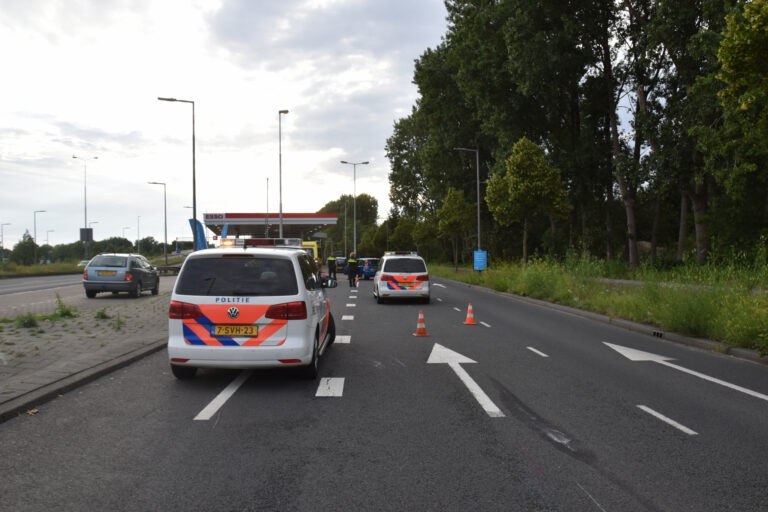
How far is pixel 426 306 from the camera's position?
1766cm

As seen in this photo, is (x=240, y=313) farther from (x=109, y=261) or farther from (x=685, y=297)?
(x=109, y=261)

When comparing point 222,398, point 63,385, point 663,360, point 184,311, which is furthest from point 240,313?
point 663,360

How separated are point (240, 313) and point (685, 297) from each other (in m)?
8.66

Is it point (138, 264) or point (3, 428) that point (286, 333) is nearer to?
point (3, 428)

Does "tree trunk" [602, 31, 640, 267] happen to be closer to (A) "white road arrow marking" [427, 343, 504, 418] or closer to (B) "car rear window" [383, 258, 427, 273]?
(B) "car rear window" [383, 258, 427, 273]

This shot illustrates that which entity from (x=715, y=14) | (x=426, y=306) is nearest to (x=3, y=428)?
(x=426, y=306)

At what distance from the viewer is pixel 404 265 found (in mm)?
18859

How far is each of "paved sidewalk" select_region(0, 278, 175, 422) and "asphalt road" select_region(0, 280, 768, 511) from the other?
0.26m

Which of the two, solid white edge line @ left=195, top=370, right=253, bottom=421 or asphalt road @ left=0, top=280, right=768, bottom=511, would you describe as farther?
solid white edge line @ left=195, top=370, right=253, bottom=421

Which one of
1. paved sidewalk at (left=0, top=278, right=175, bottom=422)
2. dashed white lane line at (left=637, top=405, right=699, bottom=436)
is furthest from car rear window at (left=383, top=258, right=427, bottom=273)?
dashed white lane line at (left=637, top=405, right=699, bottom=436)

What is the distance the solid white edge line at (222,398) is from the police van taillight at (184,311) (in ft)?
3.00

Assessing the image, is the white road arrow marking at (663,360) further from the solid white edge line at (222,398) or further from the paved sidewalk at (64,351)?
the paved sidewalk at (64,351)

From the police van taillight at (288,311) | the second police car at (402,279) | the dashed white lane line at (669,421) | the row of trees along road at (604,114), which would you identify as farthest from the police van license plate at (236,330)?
the row of trees along road at (604,114)

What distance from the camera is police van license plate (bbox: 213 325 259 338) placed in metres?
6.52
